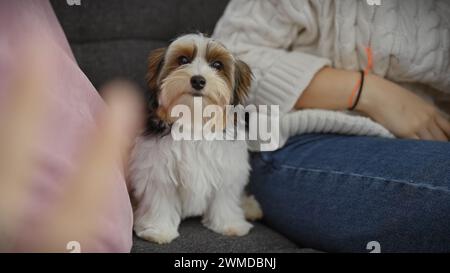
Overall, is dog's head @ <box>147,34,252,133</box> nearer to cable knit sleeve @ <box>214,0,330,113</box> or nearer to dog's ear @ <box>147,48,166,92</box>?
dog's ear @ <box>147,48,166,92</box>

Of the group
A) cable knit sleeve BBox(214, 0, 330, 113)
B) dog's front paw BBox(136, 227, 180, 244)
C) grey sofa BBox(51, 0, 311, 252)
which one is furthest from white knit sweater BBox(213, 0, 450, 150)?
dog's front paw BBox(136, 227, 180, 244)

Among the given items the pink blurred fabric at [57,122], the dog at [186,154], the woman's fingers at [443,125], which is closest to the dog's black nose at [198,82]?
the dog at [186,154]

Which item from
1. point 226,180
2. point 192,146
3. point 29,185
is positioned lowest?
point 226,180

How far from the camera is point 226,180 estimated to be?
114 centimetres

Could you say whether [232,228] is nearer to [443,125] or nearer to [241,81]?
[241,81]

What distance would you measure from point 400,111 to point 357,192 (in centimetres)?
35

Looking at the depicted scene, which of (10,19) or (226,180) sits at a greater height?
(10,19)

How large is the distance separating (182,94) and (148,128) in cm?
15

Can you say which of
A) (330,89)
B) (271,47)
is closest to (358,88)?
(330,89)

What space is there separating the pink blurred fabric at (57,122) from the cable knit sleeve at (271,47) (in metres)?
0.48

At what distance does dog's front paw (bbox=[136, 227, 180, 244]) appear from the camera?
103 cm

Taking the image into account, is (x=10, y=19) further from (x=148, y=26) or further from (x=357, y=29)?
(x=357, y=29)

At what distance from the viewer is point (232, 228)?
1.13 meters

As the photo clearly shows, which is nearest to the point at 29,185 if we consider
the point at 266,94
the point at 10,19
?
the point at 10,19
